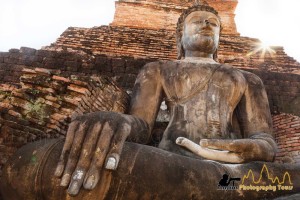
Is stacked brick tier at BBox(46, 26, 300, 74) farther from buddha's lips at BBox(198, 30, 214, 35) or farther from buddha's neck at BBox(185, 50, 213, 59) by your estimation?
buddha's lips at BBox(198, 30, 214, 35)

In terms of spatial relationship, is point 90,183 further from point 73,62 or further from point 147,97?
point 73,62

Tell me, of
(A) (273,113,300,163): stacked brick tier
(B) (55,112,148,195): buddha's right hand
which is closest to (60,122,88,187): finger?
(B) (55,112,148,195): buddha's right hand

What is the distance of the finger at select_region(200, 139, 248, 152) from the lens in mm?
2613

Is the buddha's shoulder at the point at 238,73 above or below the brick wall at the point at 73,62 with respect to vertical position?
below

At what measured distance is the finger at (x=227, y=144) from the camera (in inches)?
103

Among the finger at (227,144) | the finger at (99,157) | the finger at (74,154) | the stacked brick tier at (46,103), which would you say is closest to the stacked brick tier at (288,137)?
the finger at (227,144)

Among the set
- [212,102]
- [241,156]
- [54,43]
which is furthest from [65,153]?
[54,43]

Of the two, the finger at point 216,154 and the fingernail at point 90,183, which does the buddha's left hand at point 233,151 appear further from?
the fingernail at point 90,183

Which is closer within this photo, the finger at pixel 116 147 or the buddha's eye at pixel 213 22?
the finger at pixel 116 147

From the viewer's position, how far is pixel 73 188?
1894 millimetres

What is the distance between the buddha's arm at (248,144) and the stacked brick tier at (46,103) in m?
1.29

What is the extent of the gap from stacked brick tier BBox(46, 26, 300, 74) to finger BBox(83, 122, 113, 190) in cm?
487

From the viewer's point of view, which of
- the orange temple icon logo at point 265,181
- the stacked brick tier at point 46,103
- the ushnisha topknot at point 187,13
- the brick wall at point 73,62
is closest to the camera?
the orange temple icon logo at point 265,181

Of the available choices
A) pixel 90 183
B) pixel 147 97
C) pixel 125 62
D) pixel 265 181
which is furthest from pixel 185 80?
pixel 125 62
